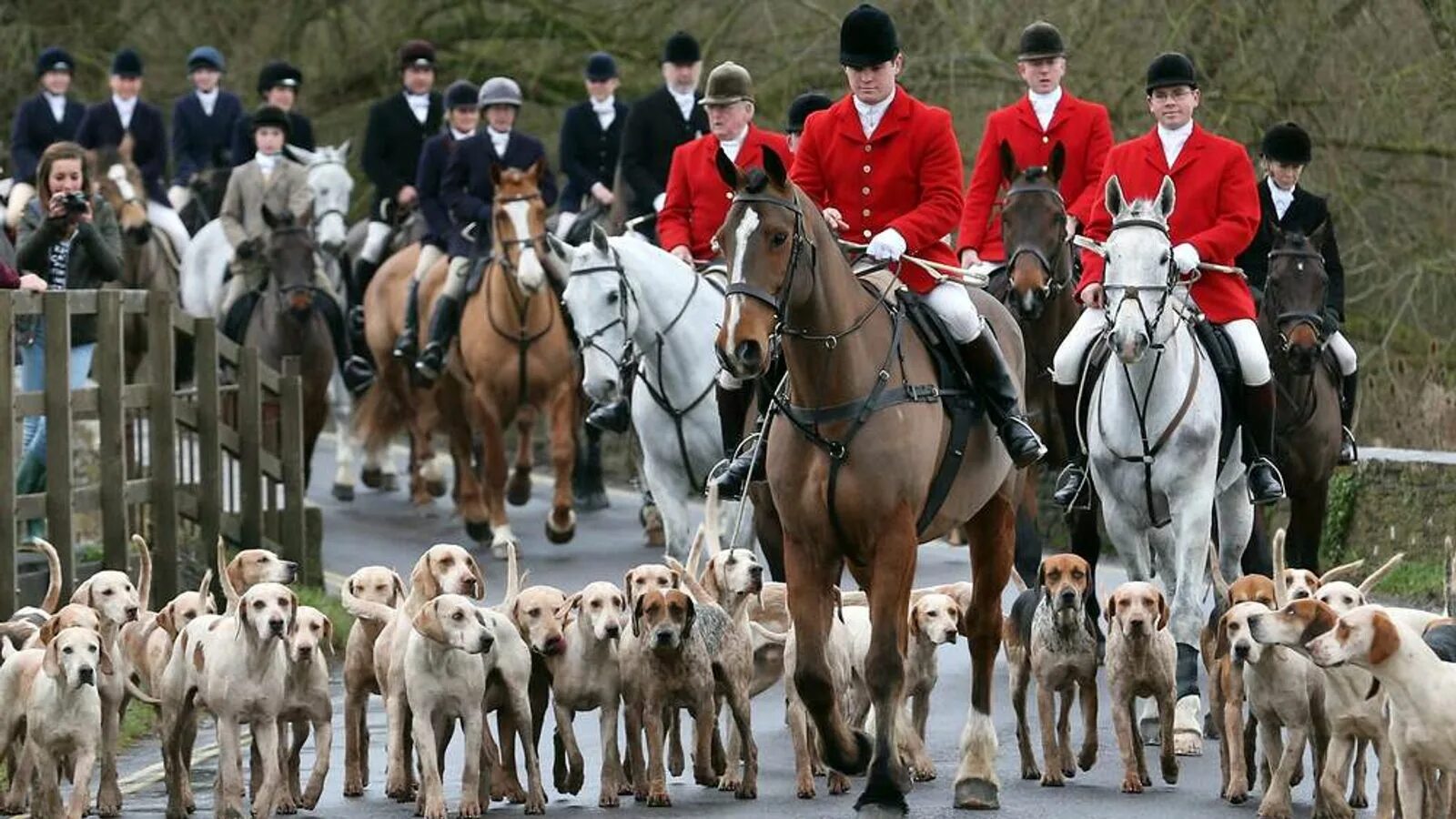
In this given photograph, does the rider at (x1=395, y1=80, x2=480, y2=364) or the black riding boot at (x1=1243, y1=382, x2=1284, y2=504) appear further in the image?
the rider at (x1=395, y1=80, x2=480, y2=364)

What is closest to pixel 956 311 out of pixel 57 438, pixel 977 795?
pixel 977 795

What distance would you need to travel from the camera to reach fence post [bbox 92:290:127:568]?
1545 cm

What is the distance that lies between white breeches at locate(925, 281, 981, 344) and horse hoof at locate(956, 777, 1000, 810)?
1.55 m

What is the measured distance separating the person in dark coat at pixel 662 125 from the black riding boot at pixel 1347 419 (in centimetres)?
539

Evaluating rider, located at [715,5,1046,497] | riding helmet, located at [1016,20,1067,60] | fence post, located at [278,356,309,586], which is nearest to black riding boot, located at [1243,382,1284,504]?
rider, located at [715,5,1046,497]

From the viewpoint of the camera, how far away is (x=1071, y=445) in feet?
45.0

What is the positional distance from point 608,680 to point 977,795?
1440 millimetres

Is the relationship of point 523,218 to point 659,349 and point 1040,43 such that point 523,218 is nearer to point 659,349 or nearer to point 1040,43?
point 659,349

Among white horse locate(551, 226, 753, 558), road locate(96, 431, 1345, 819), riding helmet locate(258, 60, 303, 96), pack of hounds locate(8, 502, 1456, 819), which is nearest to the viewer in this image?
pack of hounds locate(8, 502, 1456, 819)

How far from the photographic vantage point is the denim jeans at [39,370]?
15445mm

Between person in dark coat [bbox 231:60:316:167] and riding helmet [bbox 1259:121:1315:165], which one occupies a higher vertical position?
person in dark coat [bbox 231:60:316:167]

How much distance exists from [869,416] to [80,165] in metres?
6.61

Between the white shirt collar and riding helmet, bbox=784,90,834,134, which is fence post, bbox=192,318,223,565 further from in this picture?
the white shirt collar

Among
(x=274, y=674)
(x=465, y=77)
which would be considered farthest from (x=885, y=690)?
(x=465, y=77)
